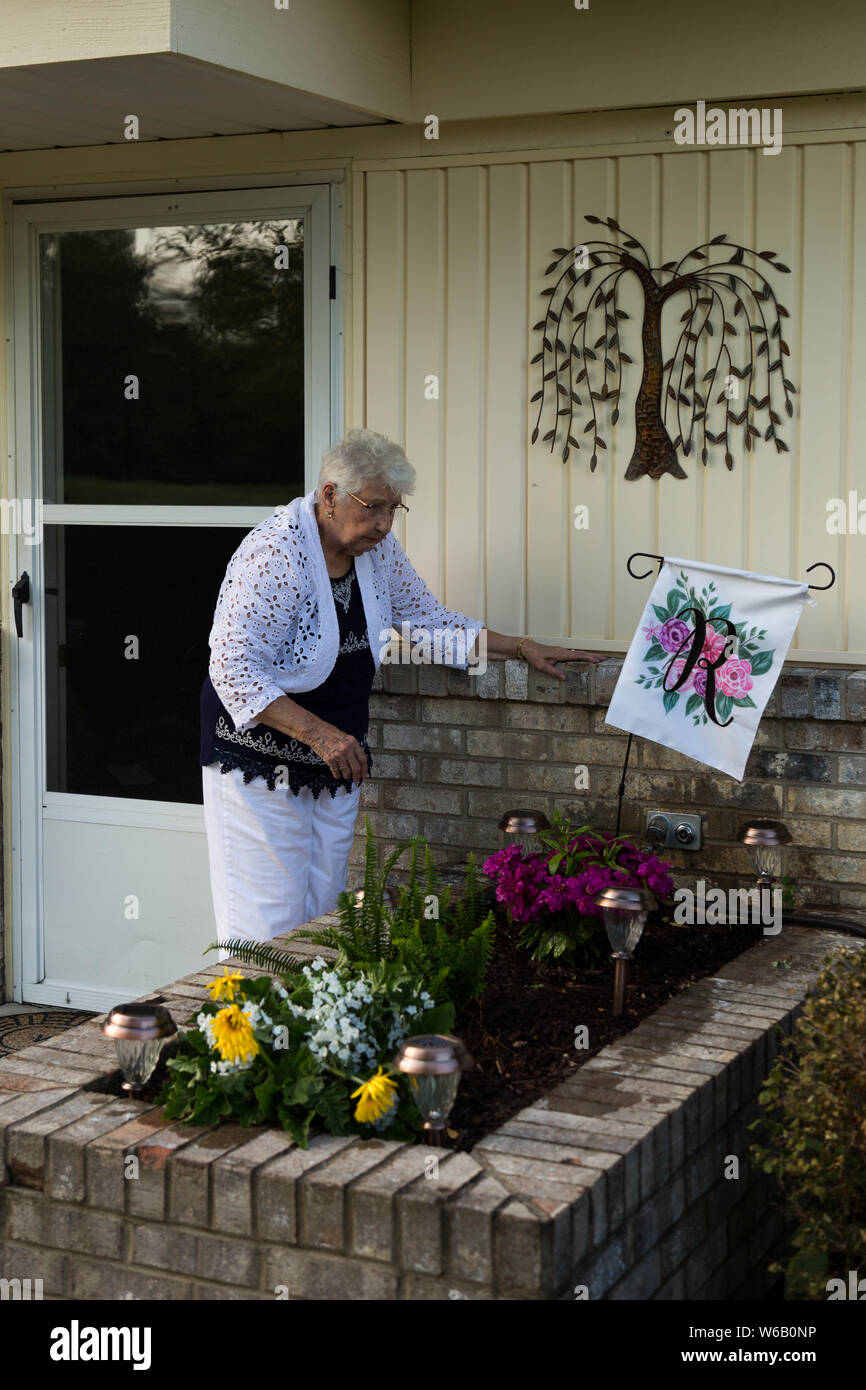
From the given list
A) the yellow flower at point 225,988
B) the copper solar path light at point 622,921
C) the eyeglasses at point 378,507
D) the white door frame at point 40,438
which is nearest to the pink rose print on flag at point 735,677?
the copper solar path light at point 622,921

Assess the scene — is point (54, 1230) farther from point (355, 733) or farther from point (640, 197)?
point (640, 197)

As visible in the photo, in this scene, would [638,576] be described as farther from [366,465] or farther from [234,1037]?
[234,1037]

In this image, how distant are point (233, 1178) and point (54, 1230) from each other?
0.42 meters

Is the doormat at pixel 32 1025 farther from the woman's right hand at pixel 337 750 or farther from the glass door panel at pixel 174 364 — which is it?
the woman's right hand at pixel 337 750

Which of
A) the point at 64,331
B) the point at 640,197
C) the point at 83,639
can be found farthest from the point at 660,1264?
the point at 64,331

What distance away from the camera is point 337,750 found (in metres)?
3.88

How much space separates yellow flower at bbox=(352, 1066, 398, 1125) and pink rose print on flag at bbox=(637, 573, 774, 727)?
1880mm

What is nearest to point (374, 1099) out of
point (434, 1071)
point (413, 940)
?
point (434, 1071)

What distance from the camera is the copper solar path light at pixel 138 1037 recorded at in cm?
302

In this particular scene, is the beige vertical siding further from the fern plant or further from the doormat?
the doormat

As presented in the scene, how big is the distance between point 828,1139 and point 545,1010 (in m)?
0.89

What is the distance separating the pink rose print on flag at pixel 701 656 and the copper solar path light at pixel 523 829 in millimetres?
496

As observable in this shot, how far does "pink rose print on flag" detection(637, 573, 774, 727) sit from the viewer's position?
4.37m
